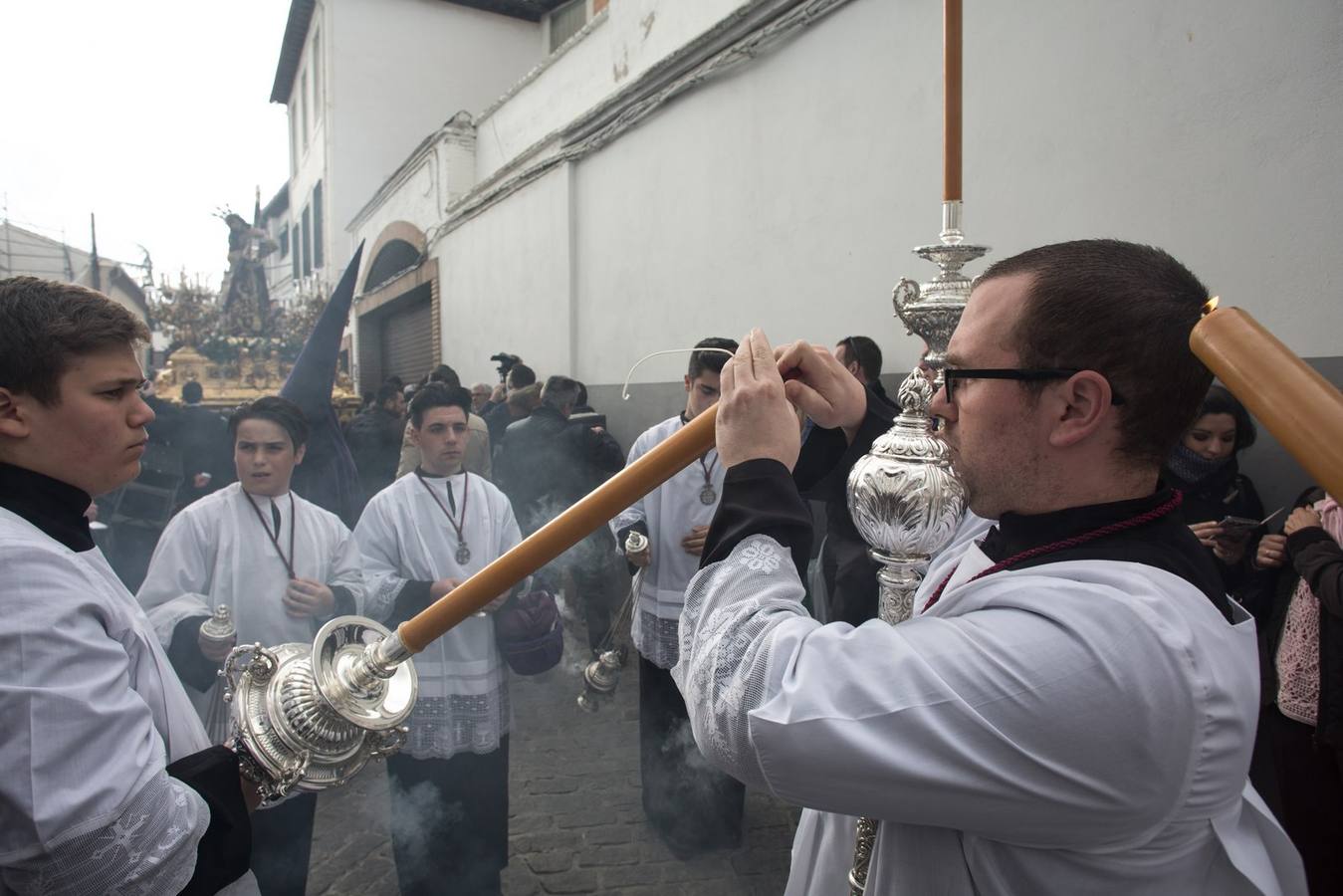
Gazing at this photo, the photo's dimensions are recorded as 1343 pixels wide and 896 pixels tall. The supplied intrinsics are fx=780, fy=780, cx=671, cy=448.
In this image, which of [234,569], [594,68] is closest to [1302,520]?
[234,569]

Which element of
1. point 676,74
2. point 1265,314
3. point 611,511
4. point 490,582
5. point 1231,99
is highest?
point 676,74

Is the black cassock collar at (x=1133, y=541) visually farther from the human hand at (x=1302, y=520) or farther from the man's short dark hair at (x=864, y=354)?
the man's short dark hair at (x=864, y=354)

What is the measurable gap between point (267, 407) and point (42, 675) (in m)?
2.09

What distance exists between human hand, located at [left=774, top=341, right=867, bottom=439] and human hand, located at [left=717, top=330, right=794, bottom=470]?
0.52ft

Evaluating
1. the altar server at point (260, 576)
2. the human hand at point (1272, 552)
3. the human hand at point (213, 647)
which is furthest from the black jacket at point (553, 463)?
the human hand at point (1272, 552)

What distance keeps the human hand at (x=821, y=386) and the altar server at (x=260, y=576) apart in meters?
2.01

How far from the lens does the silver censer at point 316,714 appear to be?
4.67 ft

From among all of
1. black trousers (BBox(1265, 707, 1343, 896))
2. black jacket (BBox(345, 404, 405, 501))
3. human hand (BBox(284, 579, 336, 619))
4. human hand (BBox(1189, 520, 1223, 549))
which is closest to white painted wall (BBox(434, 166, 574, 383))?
black jacket (BBox(345, 404, 405, 501))

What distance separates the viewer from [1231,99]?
2.99 metres

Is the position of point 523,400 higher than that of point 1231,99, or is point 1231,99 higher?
point 1231,99

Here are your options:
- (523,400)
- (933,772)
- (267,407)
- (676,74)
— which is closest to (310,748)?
(933,772)

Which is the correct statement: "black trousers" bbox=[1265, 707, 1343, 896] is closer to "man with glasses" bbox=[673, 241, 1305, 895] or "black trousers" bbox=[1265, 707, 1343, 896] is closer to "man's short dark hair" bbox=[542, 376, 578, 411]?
"man with glasses" bbox=[673, 241, 1305, 895]

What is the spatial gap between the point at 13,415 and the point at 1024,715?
65.6 inches

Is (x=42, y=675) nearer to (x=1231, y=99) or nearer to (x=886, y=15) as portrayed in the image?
(x=1231, y=99)
